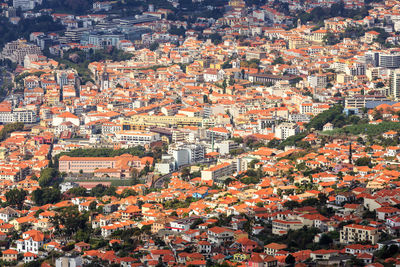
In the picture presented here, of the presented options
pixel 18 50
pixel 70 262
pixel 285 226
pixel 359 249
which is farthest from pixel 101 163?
pixel 18 50

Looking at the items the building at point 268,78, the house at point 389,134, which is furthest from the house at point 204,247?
the building at point 268,78

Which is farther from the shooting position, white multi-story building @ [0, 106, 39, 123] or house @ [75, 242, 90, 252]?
white multi-story building @ [0, 106, 39, 123]

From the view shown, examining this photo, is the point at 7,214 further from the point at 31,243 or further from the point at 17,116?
the point at 17,116

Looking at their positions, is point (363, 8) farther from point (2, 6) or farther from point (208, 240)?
point (208, 240)

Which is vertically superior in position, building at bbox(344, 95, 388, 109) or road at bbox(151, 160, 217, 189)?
building at bbox(344, 95, 388, 109)

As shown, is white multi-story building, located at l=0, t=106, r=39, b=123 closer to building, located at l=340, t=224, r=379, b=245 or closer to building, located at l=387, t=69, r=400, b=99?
building, located at l=387, t=69, r=400, b=99

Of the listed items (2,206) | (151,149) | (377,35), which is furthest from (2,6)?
(2,206)

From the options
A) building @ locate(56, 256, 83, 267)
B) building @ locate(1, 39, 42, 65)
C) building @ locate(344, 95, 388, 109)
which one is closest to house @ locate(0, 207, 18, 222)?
building @ locate(56, 256, 83, 267)

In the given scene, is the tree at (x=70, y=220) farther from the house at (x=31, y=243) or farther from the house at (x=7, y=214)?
the house at (x=7, y=214)
